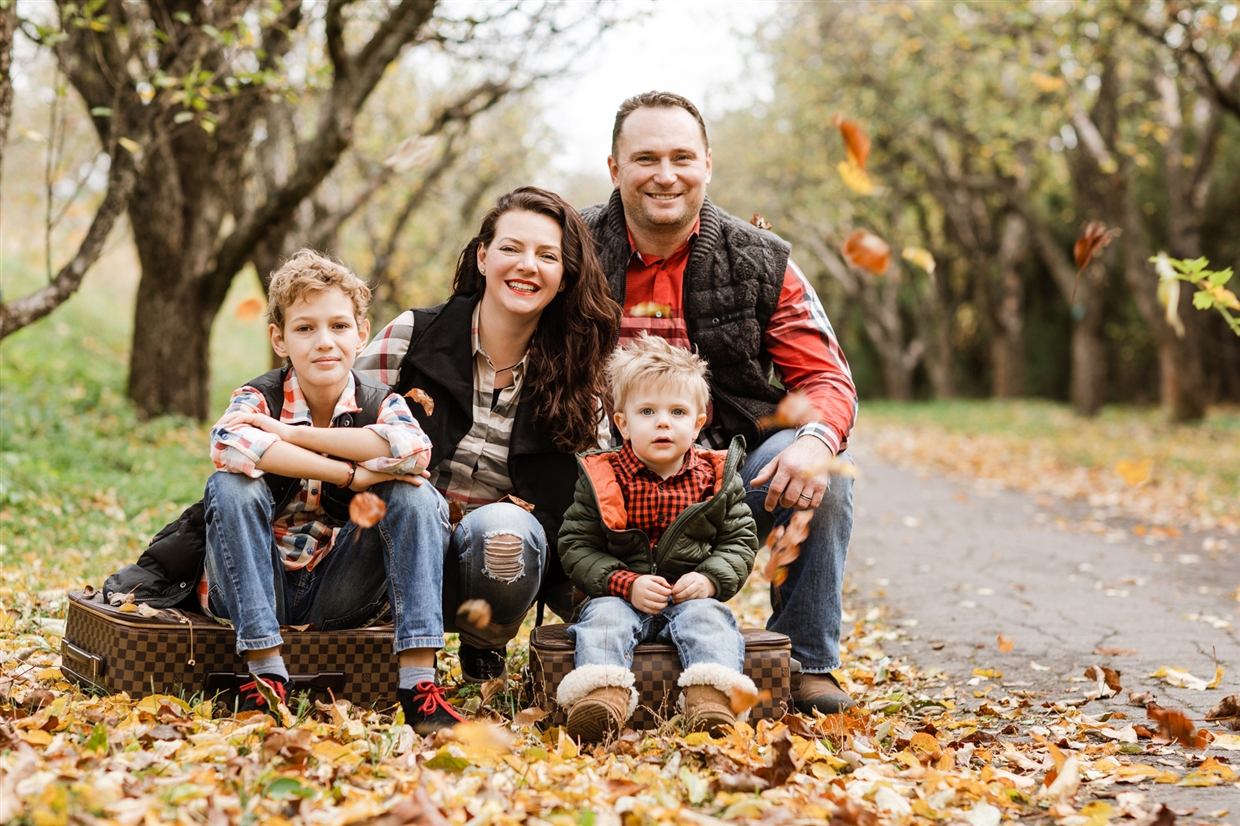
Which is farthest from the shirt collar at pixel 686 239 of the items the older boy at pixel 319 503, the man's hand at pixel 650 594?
the man's hand at pixel 650 594

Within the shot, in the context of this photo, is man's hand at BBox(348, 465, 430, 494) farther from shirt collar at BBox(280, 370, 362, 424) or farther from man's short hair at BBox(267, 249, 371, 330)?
man's short hair at BBox(267, 249, 371, 330)

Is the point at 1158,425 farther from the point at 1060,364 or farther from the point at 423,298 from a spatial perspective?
the point at 423,298

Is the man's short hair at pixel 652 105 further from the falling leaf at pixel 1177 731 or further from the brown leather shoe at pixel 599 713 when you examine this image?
the falling leaf at pixel 1177 731

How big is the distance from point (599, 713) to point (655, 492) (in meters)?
0.69

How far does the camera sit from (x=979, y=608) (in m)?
5.41

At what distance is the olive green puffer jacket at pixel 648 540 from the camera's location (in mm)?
3080

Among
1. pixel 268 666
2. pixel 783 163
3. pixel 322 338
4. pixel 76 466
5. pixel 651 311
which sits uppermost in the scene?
pixel 783 163

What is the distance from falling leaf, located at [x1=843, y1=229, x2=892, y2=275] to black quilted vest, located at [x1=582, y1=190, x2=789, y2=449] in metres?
0.33

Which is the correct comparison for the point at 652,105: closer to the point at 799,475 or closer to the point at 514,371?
the point at 514,371

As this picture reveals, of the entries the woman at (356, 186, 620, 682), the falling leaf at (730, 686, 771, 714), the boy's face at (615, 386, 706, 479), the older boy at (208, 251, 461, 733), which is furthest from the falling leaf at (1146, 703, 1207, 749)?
the older boy at (208, 251, 461, 733)

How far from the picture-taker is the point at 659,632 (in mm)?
3072

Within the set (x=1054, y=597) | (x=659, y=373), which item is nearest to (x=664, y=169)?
(x=659, y=373)

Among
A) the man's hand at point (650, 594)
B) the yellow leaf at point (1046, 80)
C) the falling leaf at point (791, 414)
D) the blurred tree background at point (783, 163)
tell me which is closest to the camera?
the man's hand at point (650, 594)

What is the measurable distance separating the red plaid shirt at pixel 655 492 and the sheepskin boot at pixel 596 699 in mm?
481
